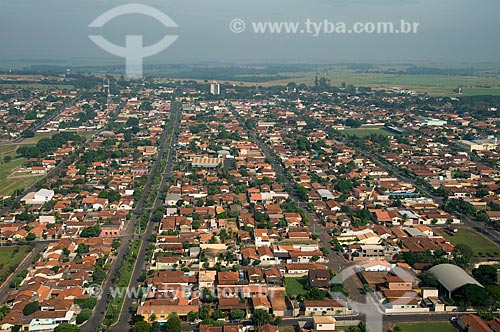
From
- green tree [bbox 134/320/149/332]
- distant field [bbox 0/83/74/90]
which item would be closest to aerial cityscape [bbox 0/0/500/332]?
green tree [bbox 134/320/149/332]

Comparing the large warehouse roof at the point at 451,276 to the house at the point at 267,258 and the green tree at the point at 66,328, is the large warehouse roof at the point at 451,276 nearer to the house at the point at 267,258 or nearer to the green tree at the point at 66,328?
the house at the point at 267,258

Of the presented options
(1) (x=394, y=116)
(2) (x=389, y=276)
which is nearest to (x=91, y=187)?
(2) (x=389, y=276)

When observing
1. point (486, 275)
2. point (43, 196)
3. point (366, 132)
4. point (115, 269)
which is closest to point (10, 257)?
point (115, 269)

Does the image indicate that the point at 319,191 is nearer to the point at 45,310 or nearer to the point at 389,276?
the point at 389,276

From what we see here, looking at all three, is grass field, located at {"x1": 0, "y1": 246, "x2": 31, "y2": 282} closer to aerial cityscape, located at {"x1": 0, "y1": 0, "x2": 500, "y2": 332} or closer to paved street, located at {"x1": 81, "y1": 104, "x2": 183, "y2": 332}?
aerial cityscape, located at {"x1": 0, "y1": 0, "x2": 500, "y2": 332}

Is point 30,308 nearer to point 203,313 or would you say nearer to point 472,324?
point 203,313

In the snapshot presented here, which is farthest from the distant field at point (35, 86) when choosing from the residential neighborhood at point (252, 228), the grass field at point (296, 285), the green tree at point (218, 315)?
the green tree at point (218, 315)

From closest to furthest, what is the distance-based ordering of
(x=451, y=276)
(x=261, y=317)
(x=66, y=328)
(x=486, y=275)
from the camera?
(x=66, y=328)
(x=261, y=317)
(x=451, y=276)
(x=486, y=275)
